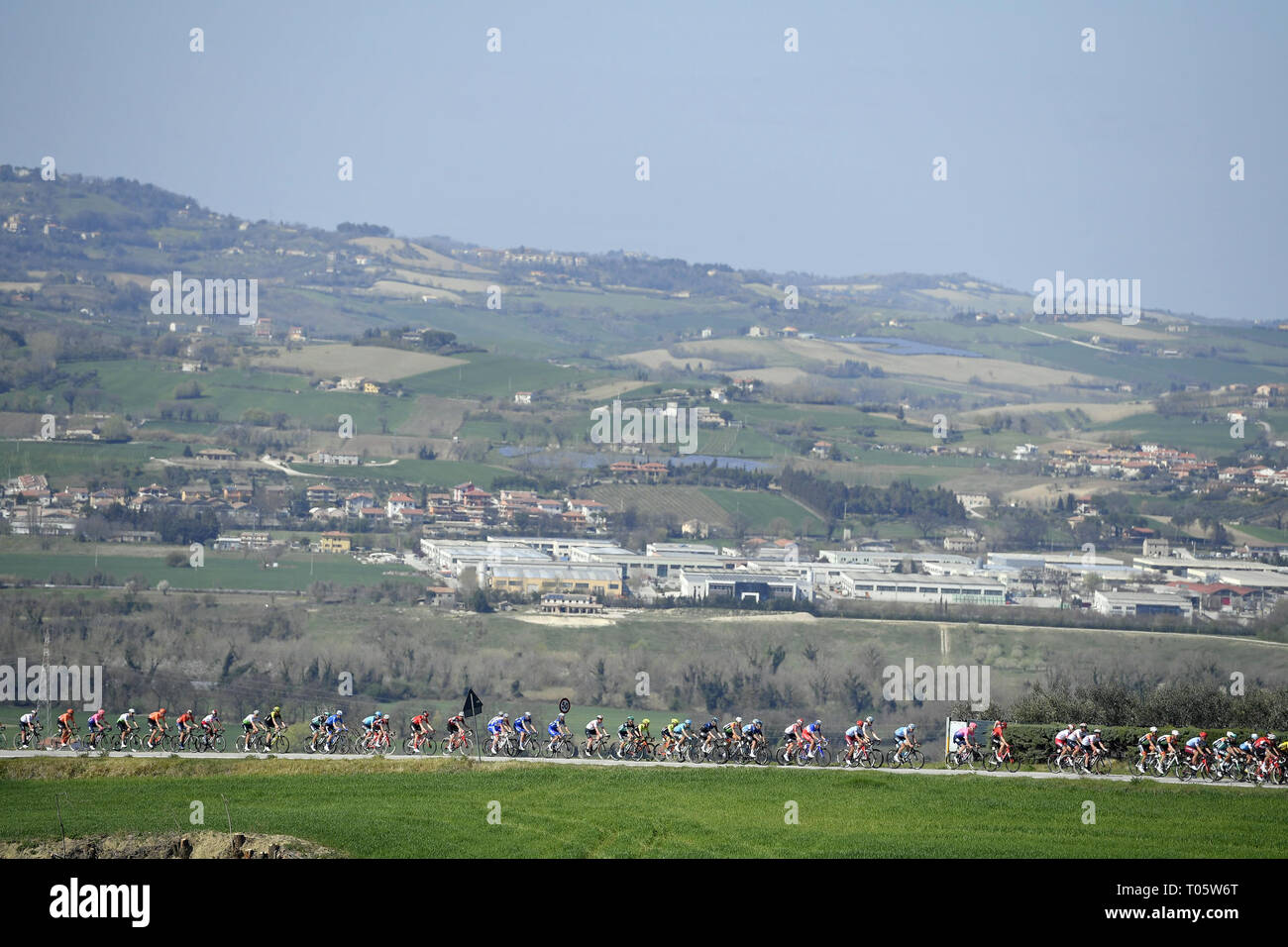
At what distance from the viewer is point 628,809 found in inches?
1026

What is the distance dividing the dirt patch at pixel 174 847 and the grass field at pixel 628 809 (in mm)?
746

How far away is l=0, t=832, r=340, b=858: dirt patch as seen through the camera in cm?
1988

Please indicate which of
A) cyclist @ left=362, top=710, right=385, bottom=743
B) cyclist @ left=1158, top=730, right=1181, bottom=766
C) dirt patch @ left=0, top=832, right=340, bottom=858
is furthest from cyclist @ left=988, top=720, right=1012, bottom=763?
dirt patch @ left=0, top=832, right=340, bottom=858

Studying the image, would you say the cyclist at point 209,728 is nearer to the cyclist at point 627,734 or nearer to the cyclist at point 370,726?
the cyclist at point 370,726

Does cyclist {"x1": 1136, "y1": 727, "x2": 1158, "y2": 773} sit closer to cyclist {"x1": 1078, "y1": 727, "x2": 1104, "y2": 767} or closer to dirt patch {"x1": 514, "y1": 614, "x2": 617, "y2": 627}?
cyclist {"x1": 1078, "y1": 727, "x2": 1104, "y2": 767}

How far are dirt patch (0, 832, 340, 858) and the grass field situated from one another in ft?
2.45

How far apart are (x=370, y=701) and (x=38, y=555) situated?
34.5m

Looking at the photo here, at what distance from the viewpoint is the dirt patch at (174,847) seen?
782 inches

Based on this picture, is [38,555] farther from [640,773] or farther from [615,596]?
[640,773]

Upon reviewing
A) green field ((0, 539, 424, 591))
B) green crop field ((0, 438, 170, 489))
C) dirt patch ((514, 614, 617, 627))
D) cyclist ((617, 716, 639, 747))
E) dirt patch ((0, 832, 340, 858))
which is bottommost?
dirt patch ((514, 614, 617, 627))

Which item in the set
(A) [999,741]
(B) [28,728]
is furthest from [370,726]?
(A) [999,741]
